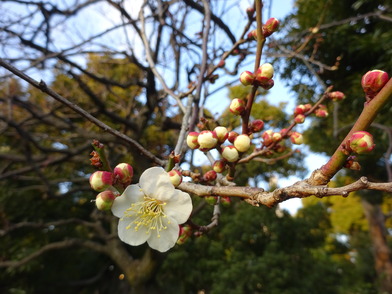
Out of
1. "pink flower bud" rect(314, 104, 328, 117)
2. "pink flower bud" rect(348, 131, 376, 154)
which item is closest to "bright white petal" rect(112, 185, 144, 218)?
"pink flower bud" rect(348, 131, 376, 154)

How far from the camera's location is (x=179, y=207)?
2.01ft

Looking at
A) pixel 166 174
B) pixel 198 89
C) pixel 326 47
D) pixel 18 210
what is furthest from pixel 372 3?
pixel 18 210

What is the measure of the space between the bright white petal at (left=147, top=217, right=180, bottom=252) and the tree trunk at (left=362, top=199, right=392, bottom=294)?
22.6 feet

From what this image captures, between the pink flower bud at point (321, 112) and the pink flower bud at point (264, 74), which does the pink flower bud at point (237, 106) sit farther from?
the pink flower bud at point (321, 112)

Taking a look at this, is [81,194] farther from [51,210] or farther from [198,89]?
[198,89]

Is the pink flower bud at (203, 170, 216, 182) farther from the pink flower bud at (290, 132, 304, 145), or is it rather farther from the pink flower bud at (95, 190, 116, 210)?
the pink flower bud at (290, 132, 304, 145)

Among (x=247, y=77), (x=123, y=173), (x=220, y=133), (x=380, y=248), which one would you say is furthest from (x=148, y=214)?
(x=380, y=248)

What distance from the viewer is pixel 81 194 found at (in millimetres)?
4836

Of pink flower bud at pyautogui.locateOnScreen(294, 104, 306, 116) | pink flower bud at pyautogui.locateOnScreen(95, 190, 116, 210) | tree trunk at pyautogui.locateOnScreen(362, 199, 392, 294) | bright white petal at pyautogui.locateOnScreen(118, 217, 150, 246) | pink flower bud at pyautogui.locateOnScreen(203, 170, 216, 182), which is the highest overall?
tree trunk at pyautogui.locateOnScreen(362, 199, 392, 294)

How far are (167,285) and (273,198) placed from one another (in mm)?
4554

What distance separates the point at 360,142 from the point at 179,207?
360 mm

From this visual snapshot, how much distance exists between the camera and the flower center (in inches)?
25.3

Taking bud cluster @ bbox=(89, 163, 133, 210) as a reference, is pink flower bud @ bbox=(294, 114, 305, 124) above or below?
above

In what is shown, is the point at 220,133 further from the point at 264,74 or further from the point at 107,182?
the point at 107,182
